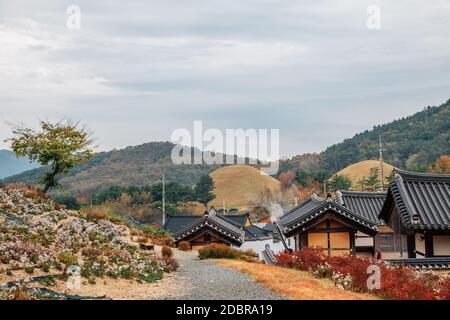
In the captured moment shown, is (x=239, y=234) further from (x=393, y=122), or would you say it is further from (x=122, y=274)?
(x=393, y=122)

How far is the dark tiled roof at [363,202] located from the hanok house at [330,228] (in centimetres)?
519

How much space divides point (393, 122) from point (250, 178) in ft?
245

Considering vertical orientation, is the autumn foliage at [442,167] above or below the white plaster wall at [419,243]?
above

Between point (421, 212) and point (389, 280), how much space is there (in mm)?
6056

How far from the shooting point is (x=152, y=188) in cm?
9019

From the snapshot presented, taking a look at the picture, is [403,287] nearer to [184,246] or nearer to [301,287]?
[301,287]

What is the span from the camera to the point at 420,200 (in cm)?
2270

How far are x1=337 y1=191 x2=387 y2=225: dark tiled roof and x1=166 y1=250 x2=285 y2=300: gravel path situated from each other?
1295cm

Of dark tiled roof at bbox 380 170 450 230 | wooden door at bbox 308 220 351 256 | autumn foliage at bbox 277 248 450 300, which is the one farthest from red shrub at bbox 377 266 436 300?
wooden door at bbox 308 220 351 256

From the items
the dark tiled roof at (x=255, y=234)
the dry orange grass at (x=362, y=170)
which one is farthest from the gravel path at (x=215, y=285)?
the dry orange grass at (x=362, y=170)

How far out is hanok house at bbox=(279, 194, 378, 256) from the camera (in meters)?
28.5

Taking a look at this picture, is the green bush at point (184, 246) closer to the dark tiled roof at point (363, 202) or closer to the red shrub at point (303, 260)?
the red shrub at point (303, 260)

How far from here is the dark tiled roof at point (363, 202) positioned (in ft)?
113
